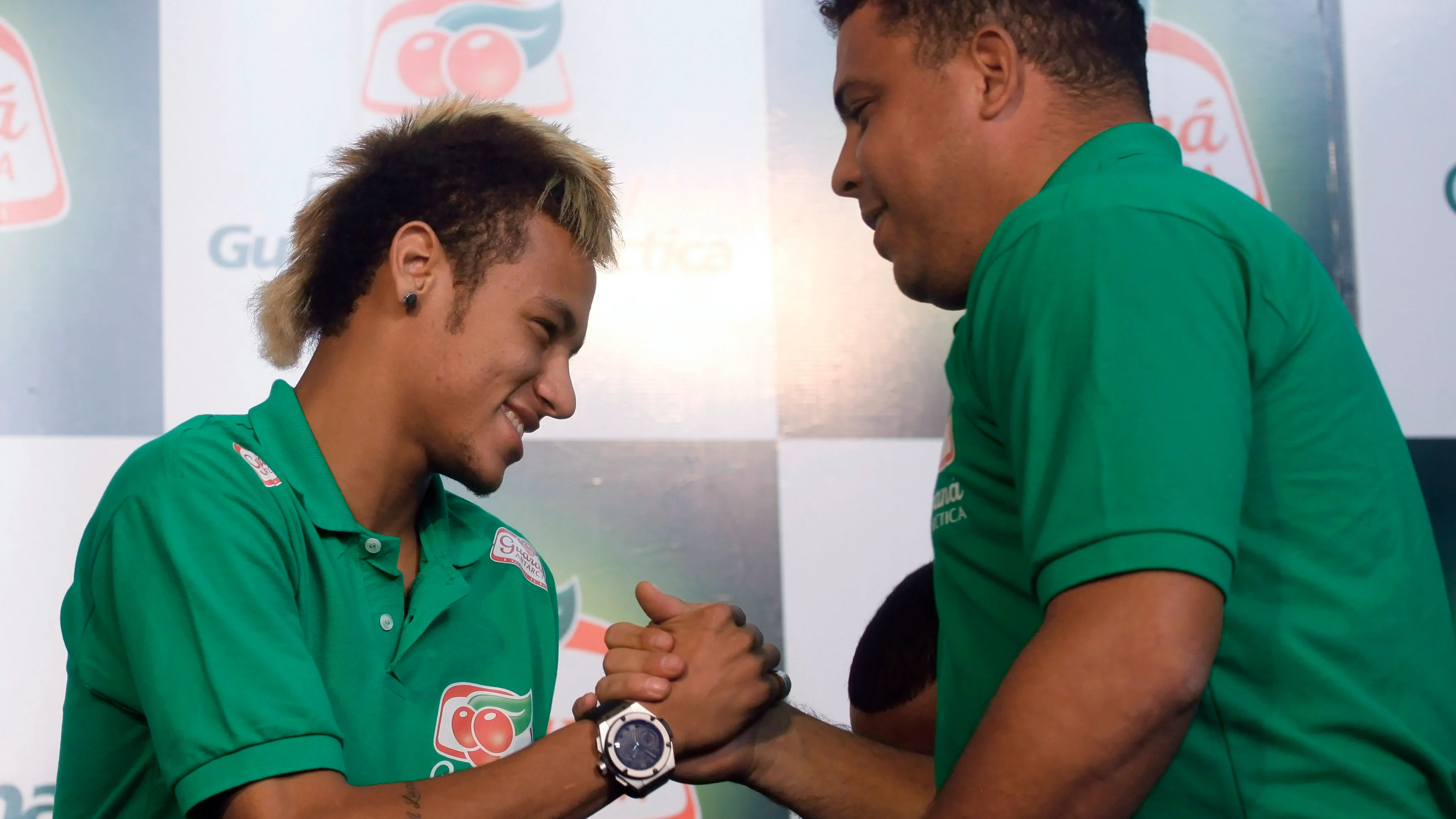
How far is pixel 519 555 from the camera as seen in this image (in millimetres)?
1800

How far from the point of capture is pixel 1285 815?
86cm

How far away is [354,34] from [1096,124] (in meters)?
1.78

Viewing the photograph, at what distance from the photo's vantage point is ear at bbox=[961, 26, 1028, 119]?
1123 mm

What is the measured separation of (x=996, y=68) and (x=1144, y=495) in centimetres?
51

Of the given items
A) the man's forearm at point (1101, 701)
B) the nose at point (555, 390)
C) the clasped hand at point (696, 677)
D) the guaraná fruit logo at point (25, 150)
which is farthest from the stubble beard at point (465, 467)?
the guaraná fruit logo at point (25, 150)

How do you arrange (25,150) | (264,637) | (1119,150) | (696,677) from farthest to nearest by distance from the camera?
(25,150), (696,677), (264,637), (1119,150)

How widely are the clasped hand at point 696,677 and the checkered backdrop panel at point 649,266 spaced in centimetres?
80

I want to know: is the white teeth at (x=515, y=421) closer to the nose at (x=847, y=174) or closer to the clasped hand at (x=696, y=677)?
the clasped hand at (x=696, y=677)

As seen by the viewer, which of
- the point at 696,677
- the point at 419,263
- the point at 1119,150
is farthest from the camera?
the point at 419,263

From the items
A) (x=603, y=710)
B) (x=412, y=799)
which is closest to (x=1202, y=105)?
(x=603, y=710)

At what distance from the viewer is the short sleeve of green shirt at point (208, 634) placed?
1.18 meters

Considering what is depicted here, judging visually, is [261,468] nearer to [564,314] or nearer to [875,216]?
[564,314]

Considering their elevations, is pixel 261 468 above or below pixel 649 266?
below

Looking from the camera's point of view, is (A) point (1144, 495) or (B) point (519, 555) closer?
(A) point (1144, 495)
